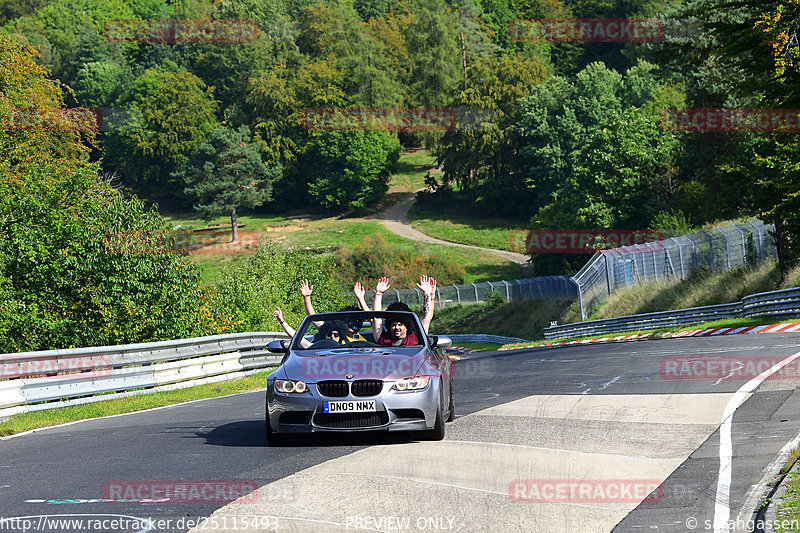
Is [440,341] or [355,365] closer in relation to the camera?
[355,365]

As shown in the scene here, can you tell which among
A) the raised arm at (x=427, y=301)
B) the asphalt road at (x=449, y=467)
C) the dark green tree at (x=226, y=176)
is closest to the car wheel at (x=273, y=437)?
the asphalt road at (x=449, y=467)

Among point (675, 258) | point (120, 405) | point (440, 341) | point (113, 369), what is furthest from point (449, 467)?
Answer: point (675, 258)

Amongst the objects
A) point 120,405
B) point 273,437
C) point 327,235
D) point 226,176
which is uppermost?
point 226,176

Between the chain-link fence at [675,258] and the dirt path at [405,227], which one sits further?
the dirt path at [405,227]

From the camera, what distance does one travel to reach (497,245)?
321 feet

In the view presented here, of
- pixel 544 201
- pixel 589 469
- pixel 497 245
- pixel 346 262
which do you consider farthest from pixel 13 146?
pixel 544 201

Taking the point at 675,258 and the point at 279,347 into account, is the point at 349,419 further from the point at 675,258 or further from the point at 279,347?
the point at 675,258

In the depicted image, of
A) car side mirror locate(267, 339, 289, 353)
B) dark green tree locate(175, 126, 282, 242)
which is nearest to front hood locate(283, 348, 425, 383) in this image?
car side mirror locate(267, 339, 289, 353)

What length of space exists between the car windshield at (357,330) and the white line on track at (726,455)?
132 inches

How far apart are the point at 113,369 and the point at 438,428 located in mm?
10040

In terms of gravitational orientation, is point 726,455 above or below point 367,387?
below

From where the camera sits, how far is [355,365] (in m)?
9.87

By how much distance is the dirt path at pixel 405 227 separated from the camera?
93.9m

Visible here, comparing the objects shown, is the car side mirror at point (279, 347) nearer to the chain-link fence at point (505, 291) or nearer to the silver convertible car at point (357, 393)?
the silver convertible car at point (357, 393)
